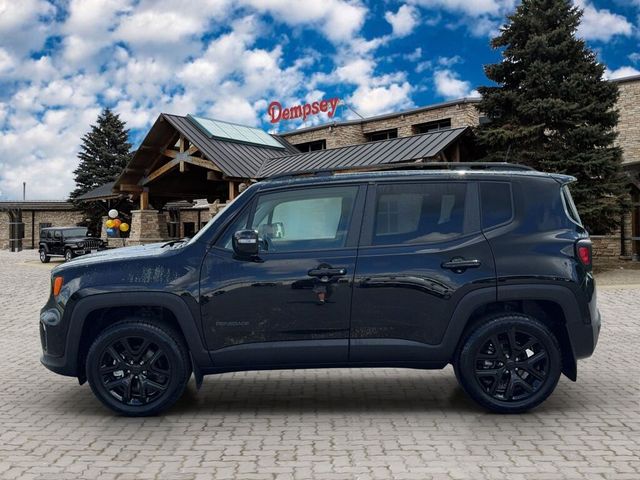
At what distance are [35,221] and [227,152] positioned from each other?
36.3 metres

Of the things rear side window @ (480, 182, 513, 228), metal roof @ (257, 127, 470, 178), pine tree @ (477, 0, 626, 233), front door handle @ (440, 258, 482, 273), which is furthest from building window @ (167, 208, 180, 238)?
front door handle @ (440, 258, 482, 273)

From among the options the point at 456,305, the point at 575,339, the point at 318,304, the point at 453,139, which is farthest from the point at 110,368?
the point at 453,139

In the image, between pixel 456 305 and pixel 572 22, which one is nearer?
pixel 456 305

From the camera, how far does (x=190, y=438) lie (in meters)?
4.77

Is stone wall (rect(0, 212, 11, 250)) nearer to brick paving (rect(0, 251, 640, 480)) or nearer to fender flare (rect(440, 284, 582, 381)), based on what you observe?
brick paving (rect(0, 251, 640, 480))

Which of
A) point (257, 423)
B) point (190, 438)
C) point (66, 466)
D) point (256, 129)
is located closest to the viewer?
point (66, 466)

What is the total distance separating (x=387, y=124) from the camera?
39250 mm

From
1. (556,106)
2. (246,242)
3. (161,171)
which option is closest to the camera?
(246,242)

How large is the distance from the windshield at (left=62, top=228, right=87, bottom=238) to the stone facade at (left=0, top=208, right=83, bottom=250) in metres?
24.3

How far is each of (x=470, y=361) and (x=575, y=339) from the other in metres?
0.89

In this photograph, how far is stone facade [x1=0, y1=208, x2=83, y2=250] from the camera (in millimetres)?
55594

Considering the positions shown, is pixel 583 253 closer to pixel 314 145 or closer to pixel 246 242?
pixel 246 242

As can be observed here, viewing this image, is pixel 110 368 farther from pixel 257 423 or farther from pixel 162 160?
pixel 162 160

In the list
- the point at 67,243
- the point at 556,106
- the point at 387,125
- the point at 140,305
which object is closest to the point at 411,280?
the point at 140,305
